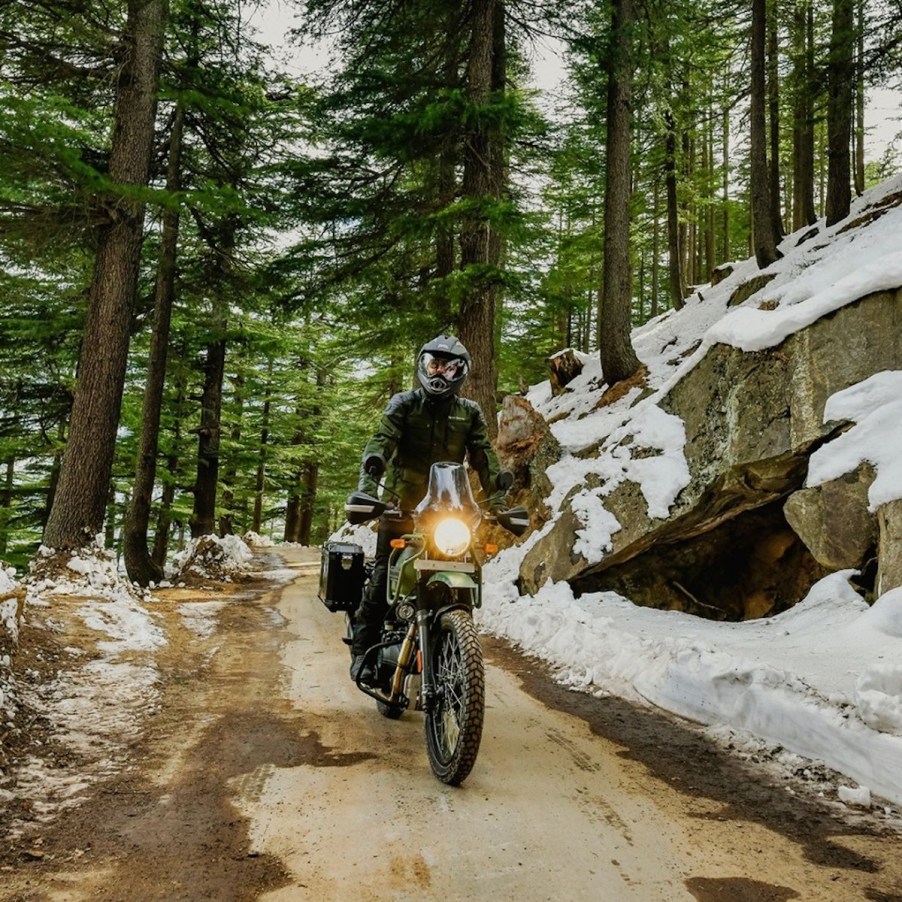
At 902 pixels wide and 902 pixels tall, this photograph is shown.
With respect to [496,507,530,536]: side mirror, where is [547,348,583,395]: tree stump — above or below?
above

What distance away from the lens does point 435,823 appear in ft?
10.4

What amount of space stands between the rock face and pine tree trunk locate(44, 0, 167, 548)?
256 inches

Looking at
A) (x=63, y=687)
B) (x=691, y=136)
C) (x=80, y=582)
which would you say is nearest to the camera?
(x=63, y=687)

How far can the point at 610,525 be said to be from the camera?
8.63 metres

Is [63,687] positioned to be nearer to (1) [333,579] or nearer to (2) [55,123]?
(1) [333,579]

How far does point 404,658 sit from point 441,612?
1.61ft

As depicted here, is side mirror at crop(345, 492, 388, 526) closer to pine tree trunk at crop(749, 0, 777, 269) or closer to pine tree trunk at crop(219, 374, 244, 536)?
pine tree trunk at crop(749, 0, 777, 269)

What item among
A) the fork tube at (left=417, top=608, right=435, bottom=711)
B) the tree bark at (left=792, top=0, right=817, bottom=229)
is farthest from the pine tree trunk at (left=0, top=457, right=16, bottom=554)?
the tree bark at (left=792, top=0, right=817, bottom=229)

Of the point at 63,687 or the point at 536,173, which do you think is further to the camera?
the point at 536,173

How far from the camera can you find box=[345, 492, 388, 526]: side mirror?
13.3 ft

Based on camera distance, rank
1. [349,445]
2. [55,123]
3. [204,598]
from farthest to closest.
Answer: [349,445], [204,598], [55,123]

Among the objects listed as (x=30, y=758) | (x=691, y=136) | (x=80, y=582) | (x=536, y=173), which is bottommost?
(x=30, y=758)

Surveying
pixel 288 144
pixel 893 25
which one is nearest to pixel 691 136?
pixel 893 25

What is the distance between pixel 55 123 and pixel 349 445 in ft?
69.0
